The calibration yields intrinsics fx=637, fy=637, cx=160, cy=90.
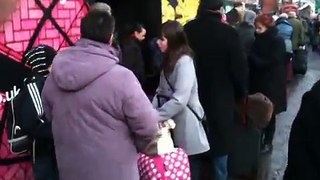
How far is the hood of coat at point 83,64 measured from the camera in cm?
333

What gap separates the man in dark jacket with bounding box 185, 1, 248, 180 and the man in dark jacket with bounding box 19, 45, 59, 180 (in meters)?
1.38

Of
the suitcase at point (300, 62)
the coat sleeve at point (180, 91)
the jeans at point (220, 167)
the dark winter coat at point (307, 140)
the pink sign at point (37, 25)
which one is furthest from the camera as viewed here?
the suitcase at point (300, 62)

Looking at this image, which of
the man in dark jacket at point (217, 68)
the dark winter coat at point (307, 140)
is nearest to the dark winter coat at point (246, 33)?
the man in dark jacket at point (217, 68)

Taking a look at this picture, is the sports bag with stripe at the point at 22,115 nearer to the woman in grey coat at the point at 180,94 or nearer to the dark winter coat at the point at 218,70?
the woman in grey coat at the point at 180,94

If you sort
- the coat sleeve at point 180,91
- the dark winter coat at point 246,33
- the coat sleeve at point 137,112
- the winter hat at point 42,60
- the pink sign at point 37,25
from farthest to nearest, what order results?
the dark winter coat at point 246,33 < the pink sign at point 37,25 < the coat sleeve at point 180,91 < the winter hat at point 42,60 < the coat sleeve at point 137,112

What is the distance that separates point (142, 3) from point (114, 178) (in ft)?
17.2

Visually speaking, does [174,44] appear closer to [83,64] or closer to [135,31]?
[83,64]

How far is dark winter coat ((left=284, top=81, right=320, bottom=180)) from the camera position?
269cm

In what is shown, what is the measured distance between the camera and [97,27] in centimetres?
339

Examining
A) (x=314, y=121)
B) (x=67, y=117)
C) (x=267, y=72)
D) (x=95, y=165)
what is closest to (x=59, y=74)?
(x=67, y=117)

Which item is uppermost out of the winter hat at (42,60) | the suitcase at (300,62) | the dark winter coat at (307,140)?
the dark winter coat at (307,140)

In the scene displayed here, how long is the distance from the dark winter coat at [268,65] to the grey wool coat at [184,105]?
2.18 metres

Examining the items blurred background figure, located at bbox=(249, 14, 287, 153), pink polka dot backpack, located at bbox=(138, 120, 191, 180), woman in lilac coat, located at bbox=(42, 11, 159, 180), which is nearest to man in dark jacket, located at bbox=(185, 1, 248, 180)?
pink polka dot backpack, located at bbox=(138, 120, 191, 180)

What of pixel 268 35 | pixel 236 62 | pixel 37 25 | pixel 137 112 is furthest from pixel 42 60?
pixel 268 35
